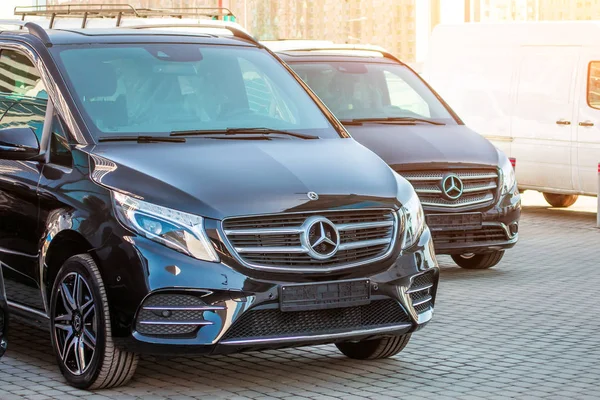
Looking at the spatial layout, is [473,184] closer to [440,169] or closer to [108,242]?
[440,169]

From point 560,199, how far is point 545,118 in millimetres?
1696

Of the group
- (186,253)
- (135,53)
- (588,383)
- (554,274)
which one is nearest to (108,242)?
(186,253)

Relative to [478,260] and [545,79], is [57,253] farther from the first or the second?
[545,79]

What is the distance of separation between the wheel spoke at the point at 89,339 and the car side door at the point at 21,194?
550 mm

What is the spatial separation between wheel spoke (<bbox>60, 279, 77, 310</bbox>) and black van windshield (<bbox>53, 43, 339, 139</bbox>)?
84 centimetres

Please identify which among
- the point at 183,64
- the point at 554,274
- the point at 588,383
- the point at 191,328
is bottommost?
the point at 554,274

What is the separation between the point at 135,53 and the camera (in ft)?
26.1

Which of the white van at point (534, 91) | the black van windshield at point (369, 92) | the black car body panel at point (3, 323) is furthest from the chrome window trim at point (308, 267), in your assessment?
the white van at point (534, 91)

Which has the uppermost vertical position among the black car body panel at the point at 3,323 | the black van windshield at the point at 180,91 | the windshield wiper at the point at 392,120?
the black van windshield at the point at 180,91

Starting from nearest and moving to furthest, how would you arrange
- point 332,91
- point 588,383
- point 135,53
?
point 588,383, point 135,53, point 332,91

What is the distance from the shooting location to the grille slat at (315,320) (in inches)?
259

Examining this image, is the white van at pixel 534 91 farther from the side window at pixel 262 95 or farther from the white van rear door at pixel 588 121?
the side window at pixel 262 95

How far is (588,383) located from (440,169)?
13.4 ft

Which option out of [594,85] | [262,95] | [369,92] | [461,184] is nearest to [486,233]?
[461,184]
